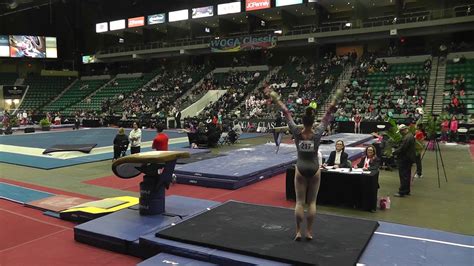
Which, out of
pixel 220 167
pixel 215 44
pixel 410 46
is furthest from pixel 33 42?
pixel 220 167

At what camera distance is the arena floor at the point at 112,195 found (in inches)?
223

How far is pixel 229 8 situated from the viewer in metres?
35.3

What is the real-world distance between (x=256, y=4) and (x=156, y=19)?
12075 mm

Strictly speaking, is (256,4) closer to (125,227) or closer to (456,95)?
(456,95)

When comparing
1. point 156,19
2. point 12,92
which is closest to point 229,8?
point 156,19

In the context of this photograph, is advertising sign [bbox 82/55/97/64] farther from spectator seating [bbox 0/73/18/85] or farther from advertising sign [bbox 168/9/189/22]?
advertising sign [bbox 168/9/189/22]

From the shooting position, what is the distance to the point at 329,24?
1309 inches

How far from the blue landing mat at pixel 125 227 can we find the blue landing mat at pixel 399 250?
0.31 m

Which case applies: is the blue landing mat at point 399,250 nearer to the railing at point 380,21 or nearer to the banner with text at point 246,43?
the banner with text at point 246,43

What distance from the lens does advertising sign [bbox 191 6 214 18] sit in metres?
36.6

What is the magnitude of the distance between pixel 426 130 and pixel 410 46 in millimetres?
20935

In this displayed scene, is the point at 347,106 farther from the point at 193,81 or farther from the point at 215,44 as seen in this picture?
the point at 193,81

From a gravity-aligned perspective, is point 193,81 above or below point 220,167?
above

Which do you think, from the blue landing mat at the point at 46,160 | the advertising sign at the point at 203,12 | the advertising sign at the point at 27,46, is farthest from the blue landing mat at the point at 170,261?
the advertising sign at the point at 27,46
